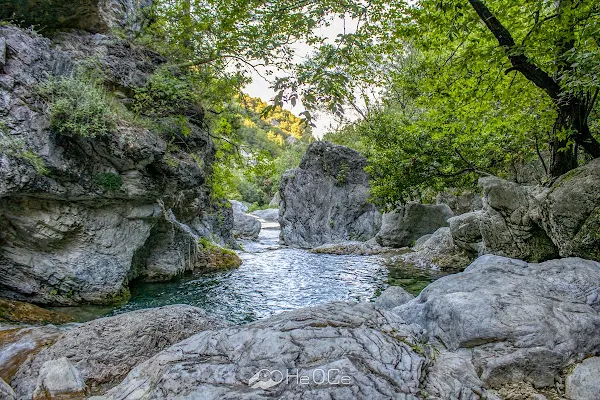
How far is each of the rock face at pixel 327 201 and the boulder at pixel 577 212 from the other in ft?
52.8

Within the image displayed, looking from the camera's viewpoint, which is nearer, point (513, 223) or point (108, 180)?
Result: point (108, 180)

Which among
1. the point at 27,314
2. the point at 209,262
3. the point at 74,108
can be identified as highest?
the point at 74,108

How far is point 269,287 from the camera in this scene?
33.1 feet

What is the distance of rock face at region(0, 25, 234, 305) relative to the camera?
689cm

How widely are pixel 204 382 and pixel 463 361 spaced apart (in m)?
2.78

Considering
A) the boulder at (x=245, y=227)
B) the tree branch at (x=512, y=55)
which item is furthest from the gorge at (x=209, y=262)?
the boulder at (x=245, y=227)

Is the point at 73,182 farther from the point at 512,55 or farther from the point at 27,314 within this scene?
the point at 512,55

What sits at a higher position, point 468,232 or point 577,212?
point 577,212

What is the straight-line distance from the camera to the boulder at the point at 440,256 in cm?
1218

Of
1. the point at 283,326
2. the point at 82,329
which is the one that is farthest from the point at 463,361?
the point at 82,329

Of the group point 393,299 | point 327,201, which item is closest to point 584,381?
point 393,299

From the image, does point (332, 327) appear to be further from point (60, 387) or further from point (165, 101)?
point (165, 101)

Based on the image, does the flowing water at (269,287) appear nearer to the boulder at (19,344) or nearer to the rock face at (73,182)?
the rock face at (73,182)

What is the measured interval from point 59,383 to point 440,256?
12548 millimetres
